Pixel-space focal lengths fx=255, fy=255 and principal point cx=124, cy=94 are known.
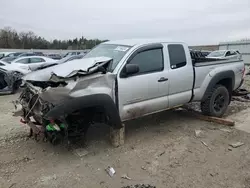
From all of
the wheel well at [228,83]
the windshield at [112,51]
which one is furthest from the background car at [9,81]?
the wheel well at [228,83]

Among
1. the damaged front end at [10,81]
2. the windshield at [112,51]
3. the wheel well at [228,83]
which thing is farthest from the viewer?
the damaged front end at [10,81]

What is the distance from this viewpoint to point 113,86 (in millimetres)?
4230

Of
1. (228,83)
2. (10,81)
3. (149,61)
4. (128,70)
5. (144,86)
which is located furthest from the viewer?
(10,81)

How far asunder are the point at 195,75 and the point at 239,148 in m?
1.75

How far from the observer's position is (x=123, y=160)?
13.7ft

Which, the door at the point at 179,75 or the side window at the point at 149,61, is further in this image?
the door at the point at 179,75

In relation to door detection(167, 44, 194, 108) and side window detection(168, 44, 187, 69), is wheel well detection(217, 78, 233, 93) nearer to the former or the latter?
door detection(167, 44, 194, 108)

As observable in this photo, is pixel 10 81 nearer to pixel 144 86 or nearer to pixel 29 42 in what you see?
pixel 144 86

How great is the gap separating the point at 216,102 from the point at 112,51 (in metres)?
3.05

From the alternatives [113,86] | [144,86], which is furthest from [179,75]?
[113,86]

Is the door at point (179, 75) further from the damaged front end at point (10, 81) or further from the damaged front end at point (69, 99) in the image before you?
the damaged front end at point (10, 81)

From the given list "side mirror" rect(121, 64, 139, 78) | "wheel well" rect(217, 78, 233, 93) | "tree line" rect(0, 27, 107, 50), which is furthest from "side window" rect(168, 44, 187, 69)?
"tree line" rect(0, 27, 107, 50)

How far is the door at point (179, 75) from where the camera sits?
5.16 meters

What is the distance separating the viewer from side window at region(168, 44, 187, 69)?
522cm
